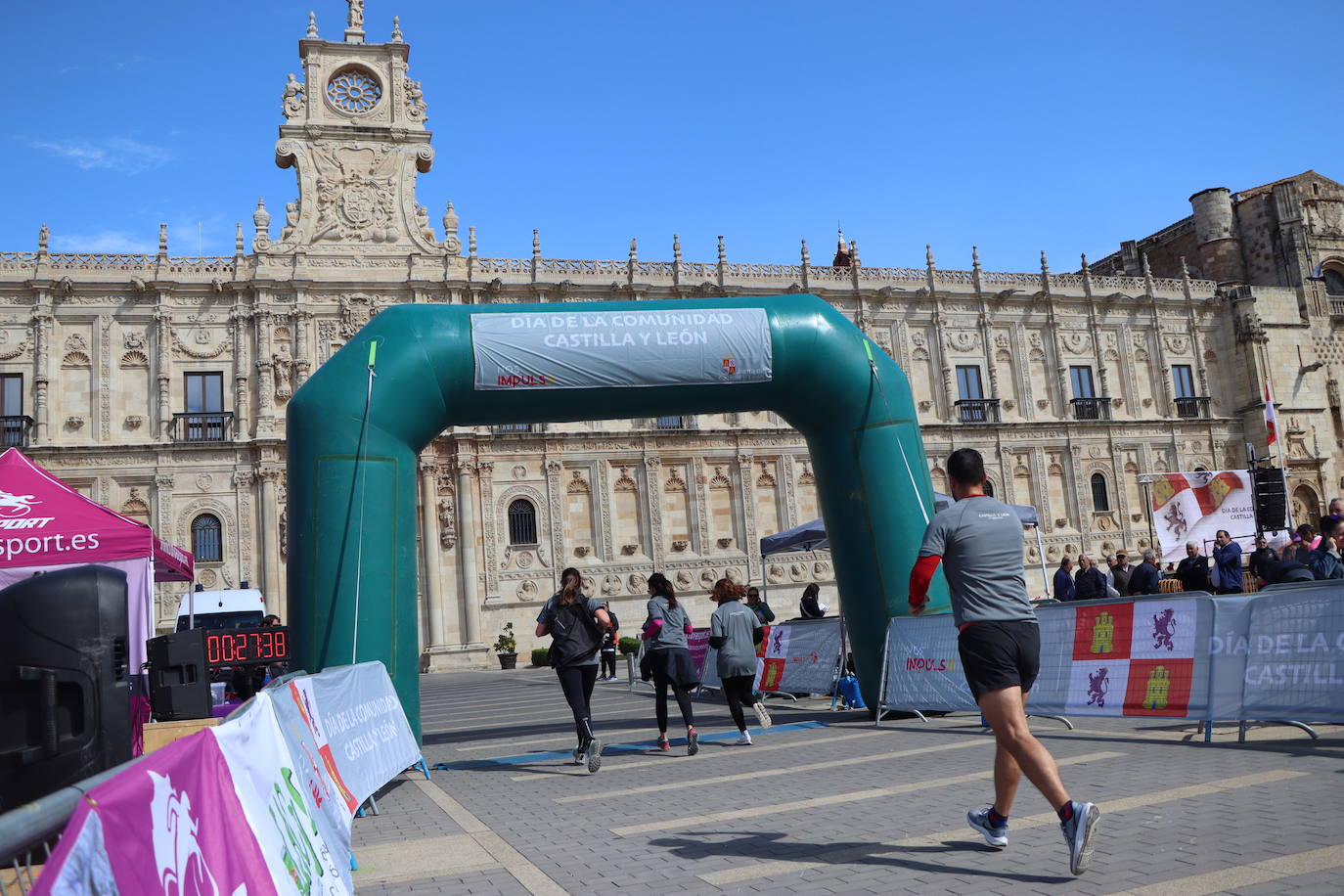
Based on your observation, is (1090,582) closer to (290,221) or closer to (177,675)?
(177,675)

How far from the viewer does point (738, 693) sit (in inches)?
429

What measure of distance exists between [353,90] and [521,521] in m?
15.3

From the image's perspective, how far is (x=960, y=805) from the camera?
6.57 m

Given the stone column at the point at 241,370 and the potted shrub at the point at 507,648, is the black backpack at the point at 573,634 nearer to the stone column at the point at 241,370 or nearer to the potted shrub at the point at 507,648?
the potted shrub at the point at 507,648

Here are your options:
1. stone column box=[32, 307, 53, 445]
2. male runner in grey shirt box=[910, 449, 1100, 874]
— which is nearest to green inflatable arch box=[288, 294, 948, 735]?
male runner in grey shirt box=[910, 449, 1100, 874]

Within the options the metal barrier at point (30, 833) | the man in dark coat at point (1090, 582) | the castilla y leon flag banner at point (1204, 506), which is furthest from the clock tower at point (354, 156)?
the metal barrier at point (30, 833)

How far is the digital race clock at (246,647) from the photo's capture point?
12.2 m

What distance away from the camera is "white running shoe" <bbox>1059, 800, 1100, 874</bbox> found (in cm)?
469

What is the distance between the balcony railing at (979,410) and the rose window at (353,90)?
23.5m

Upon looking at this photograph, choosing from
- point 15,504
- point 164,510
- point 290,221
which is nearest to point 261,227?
point 290,221

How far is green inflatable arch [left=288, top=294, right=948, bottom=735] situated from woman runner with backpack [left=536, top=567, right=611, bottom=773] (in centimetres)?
151

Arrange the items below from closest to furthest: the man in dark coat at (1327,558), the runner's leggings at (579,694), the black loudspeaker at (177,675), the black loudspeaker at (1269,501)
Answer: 1. the black loudspeaker at (177,675)
2. the runner's leggings at (579,694)
3. the man in dark coat at (1327,558)
4. the black loudspeaker at (1269,501)

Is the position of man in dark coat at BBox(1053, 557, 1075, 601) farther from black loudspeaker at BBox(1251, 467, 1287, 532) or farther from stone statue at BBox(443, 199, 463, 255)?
stone statue at BBox(443, 199, 463, 255)

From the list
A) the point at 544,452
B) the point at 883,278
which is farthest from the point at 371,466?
the point at 883,278
